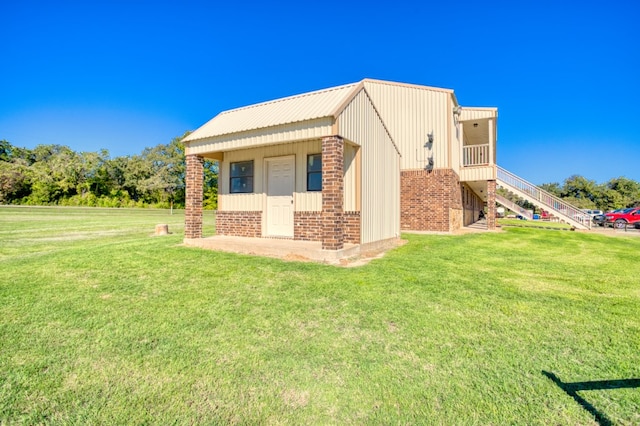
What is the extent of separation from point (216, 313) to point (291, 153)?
17.5ft

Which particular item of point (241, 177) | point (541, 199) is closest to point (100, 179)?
point (241, 177)

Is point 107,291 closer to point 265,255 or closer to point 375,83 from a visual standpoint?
point 265,255

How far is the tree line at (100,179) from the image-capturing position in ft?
117

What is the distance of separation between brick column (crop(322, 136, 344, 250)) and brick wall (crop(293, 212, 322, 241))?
5.39 feet

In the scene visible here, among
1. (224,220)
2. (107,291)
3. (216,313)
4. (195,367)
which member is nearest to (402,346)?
(195,367)

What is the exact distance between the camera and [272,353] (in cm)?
281

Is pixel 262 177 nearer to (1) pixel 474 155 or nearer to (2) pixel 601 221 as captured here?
(1) pixel 474 155

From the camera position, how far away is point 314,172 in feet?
26.2

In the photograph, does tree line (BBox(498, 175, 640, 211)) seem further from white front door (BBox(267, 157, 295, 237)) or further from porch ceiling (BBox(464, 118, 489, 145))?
white front door (BBox(267, 157, 295, 237))

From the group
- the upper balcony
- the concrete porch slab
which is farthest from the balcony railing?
the concrete porch slab

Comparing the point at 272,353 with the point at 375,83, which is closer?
the point at 272,353

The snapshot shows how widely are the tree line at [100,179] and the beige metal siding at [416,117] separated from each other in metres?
28.5

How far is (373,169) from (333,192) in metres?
2.34

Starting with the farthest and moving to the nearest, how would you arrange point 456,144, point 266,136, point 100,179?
point 100,179 < point 456,144 < point 266,136
